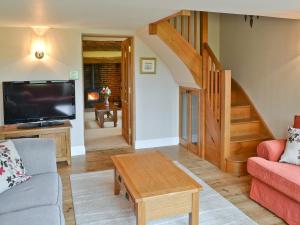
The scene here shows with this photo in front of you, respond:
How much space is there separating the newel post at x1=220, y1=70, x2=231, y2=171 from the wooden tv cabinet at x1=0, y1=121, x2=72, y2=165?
7.15ft

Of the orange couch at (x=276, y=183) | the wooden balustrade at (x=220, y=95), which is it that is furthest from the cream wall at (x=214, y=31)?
the orange couch at (x=276, y=183)

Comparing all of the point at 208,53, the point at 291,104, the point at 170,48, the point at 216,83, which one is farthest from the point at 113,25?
the point at 291,104

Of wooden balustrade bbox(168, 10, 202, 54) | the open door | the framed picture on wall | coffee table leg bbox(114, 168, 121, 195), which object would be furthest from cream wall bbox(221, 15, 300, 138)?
coffee table leg bbox(114, 168, 121, 195)

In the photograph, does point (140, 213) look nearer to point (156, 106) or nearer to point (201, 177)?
point (201, 177)

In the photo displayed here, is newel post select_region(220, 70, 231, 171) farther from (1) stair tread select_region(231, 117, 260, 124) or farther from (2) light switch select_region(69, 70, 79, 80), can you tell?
(2) light switch select_region(69, 70, 79, 80)

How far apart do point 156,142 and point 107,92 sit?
334 centimetres

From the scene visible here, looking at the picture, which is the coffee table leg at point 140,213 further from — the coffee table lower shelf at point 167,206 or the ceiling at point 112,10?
the ceiling at point 112,10

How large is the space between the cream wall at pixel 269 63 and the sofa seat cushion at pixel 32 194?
3.03 metres

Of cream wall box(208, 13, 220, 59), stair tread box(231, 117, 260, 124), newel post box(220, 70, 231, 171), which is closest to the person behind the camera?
newel post box(220, 70, 231, 171)

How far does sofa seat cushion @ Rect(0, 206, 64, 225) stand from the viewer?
1836 millimetres

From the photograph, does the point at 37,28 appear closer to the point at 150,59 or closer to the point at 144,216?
the point at 150,59

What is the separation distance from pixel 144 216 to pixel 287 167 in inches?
60.2

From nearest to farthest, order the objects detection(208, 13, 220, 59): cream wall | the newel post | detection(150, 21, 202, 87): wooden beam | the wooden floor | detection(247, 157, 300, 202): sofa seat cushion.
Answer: detection(247, 157, 300, 202): sofa seat cushion < the wooden floor < the newel post < detection(150, 21, 202, 87): wooden beam < detection(208, 13, 220, 59): cream wall

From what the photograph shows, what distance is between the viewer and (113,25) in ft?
14.5
